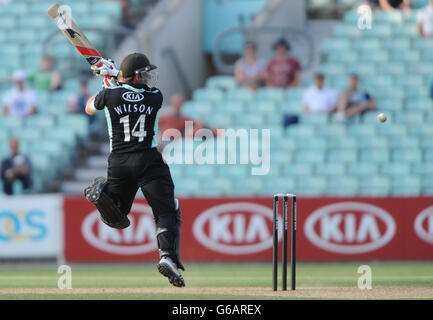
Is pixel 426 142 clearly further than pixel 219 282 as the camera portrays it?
Yes

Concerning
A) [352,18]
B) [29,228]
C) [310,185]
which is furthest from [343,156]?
[29,228]

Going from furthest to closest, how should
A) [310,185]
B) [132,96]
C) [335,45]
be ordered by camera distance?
[335,45]
[310,185]
[132,96]

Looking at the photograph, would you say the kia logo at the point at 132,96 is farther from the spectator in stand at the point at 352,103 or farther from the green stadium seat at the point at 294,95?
the green stadium seat at the point at 294,95

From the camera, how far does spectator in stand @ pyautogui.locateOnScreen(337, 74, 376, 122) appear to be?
15.5 metres

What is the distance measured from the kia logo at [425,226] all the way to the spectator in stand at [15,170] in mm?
5835

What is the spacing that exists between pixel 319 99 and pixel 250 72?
1503 millimetres

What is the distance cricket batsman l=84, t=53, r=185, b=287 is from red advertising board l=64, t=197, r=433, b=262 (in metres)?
5.14

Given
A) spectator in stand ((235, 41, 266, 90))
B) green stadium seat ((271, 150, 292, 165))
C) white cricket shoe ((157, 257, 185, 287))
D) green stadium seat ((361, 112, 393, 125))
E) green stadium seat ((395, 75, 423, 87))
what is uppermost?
spectator in stand ((235, 41, 266, 90))

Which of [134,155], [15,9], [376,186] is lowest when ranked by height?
[376,186]

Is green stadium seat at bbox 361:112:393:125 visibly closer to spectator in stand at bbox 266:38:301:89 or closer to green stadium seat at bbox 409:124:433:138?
green stadium seat at bbox 409:124:433:138

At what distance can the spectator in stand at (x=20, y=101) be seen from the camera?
16.9 metres

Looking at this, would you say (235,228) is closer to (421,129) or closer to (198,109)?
(198,109)

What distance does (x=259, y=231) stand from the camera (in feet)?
47.3

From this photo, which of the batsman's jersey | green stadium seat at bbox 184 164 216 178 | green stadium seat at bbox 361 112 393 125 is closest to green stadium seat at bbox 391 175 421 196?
green stadium seat at bbox 361 112 393 125
